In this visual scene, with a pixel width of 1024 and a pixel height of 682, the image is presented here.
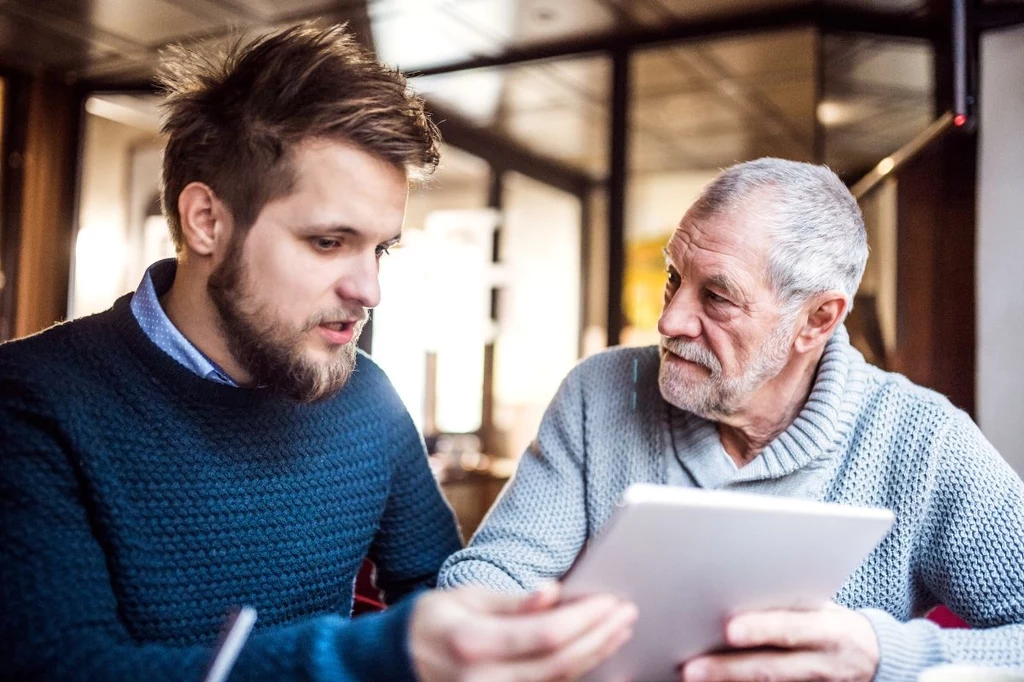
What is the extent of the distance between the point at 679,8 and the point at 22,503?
3.55 meters

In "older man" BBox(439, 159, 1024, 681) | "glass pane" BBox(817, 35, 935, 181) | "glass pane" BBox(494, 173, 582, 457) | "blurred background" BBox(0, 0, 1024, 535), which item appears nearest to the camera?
"older man" BBox(439, 159, 1024, 681)

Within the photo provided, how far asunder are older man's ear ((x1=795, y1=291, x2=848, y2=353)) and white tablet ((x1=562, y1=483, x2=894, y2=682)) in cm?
60

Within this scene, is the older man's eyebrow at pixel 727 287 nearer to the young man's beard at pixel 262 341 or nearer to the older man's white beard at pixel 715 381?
the older man's white beard at pixel 715 381

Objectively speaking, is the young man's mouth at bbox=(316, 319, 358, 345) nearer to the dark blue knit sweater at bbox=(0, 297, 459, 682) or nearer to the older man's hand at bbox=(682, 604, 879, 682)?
the dark blue knit sweater at bbox=(0, 297, 459, 682)

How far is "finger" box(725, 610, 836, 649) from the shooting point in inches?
40.1

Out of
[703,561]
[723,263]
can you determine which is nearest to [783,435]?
[723,263]

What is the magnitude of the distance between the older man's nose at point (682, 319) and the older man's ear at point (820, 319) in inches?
8.2

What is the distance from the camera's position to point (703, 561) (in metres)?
0.92

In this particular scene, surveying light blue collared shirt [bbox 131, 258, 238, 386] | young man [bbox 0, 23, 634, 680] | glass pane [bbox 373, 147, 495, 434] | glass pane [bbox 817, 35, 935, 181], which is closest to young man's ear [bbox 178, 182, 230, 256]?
young man [bbox 0, 23, 634, 680]

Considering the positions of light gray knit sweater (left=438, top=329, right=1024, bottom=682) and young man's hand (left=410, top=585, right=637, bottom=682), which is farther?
light gray knit sweater (left=438, top=329, right=1024, bottom=682)

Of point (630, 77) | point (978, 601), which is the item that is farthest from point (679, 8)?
point (978, 601)

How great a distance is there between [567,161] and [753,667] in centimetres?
648

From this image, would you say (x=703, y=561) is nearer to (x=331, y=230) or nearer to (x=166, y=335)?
(x=331, y=230)

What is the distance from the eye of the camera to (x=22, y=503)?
41.3 inches
